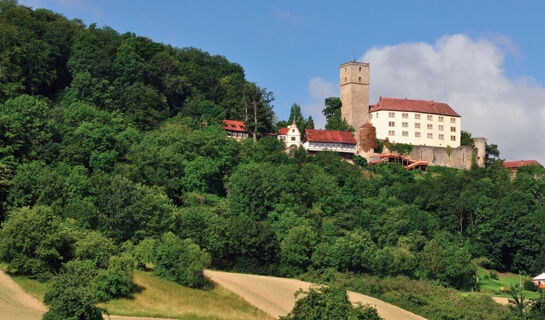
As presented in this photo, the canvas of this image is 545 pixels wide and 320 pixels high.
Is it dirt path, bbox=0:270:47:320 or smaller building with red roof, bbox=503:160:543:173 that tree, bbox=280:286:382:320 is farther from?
smaller building with red roof, bbox=503:160:543:173

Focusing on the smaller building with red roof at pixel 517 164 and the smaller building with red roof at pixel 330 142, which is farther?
the smaller building with red roof at pixel 517 164

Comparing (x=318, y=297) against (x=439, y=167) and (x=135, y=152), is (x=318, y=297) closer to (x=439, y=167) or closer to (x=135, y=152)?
(x=135, y=152)

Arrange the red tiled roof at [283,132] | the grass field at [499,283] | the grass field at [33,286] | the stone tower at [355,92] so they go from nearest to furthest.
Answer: the grass field at [33,286]
the grass field at [499,283]
the red tiled roof at [283,132]
the stone tower at [355,92]

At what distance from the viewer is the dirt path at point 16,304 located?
3706 cm

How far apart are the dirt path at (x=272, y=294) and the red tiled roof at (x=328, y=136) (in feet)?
118

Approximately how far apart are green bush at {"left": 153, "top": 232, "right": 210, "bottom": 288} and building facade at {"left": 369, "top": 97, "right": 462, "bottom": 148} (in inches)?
2034

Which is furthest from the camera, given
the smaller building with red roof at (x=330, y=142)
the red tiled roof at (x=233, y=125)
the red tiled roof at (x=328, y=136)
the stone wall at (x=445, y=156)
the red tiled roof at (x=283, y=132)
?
the stone wall at (x=445, y=156)

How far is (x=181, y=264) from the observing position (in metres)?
49.0

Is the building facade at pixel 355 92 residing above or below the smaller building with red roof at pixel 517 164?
above

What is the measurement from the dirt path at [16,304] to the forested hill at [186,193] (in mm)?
1337

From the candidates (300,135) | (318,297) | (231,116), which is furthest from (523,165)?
(318,297)

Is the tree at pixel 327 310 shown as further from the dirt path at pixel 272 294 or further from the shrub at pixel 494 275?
the shrub at pixel 494 275

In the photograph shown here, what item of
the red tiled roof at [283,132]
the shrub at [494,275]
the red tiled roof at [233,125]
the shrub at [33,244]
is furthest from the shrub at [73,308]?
the red tiled roof at [283,132]

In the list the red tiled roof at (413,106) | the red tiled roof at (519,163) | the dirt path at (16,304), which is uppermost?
the red tiled roof at (413,106)
